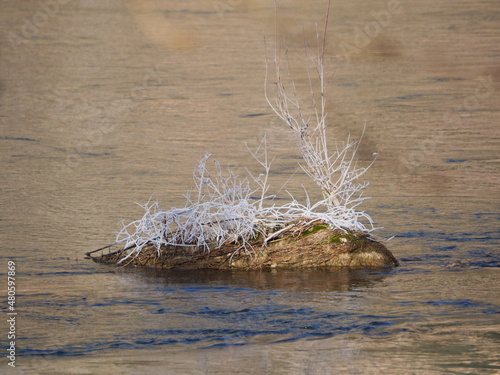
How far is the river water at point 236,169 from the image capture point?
6445 mm

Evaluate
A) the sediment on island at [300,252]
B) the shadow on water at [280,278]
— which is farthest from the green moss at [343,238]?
the shadow on water at [280,278]

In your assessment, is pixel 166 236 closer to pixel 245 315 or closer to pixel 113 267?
pixel 113 267

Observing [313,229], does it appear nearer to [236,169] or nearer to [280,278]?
[280,278]

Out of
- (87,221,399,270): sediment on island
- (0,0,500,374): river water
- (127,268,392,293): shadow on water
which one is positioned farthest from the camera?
(87,221,399,270): sediment on island

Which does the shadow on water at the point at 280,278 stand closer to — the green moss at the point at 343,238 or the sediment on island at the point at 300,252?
the sediment on island at the point at 300,252

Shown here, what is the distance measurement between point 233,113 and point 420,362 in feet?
35.9

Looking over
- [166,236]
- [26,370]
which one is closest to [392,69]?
[166,236]

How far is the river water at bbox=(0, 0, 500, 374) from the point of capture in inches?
254

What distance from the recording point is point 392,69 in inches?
745

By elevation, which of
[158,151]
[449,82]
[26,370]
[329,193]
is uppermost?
[449,82]

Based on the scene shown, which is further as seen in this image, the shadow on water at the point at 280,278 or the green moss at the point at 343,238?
the green moss at the point at 343,238

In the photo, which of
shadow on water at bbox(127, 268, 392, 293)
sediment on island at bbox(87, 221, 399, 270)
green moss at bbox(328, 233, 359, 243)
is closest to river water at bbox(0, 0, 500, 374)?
shadow on water at bbox(127, 268, 392, 293)

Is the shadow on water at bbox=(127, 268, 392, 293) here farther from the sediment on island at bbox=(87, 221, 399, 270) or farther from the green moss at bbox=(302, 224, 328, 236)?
the green moss at bbox=(302, 224, 328, 236)

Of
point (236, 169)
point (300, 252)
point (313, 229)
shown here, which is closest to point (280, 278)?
point (300, 252)
